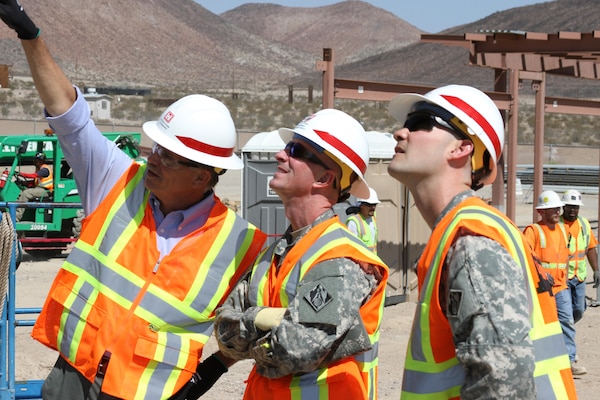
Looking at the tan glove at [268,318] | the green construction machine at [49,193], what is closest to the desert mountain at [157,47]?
the green construction machine at [49,193]

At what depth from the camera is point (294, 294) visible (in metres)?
3.28

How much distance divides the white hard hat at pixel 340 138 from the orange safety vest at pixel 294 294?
23 cm

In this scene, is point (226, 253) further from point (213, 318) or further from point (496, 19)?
point (496, 19)

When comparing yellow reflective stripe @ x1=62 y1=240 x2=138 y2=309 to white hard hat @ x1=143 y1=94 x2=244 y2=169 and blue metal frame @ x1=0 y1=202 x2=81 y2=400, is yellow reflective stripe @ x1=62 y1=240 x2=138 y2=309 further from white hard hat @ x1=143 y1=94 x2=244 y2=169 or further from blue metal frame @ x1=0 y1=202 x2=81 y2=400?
blue metal frame @ x1=0 y1=202 x2=81 y2=400

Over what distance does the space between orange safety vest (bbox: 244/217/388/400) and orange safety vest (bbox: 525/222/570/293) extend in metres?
6.57

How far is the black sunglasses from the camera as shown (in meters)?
3.58

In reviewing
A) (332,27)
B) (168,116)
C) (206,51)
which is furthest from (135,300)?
(332,27)

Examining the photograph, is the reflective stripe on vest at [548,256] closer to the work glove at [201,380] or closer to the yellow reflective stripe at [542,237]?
the yellow reflective stripe at [542,237]

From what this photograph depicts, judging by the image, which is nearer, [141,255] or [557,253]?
[141,255]

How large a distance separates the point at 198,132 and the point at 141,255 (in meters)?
0.52

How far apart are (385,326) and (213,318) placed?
851 cm

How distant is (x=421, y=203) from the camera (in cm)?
285

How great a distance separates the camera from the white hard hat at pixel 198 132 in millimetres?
3855

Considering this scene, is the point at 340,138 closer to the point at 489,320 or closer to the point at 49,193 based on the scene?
the point at 489,320
